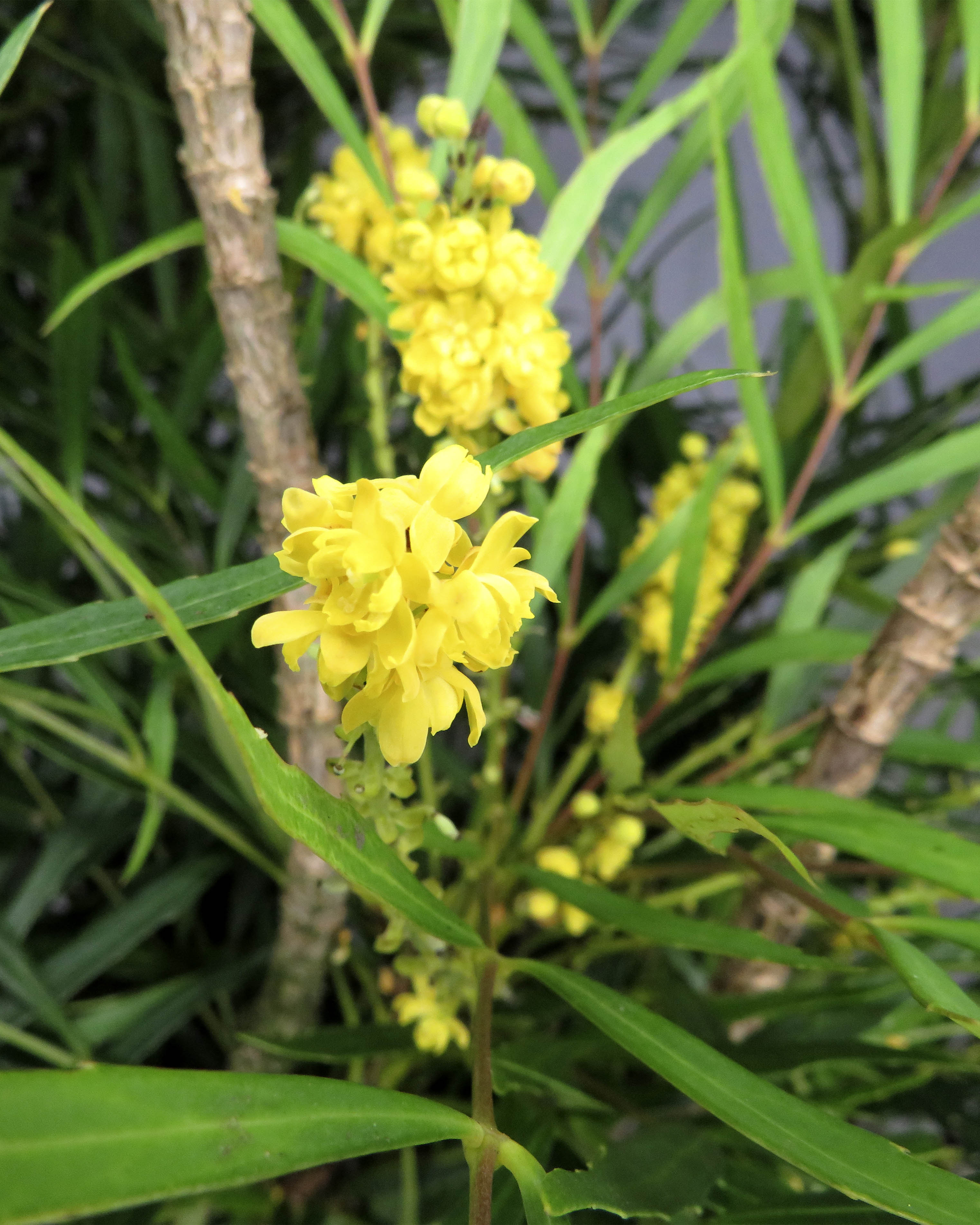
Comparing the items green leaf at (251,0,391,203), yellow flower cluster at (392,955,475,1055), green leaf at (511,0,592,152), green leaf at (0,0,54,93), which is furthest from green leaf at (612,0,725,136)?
yellow flower cluster at (392,955,475,1055)

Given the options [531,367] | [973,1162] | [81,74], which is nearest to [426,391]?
[531,367]

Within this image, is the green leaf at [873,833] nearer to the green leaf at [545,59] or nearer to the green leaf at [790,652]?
the green leaf at [790,652]

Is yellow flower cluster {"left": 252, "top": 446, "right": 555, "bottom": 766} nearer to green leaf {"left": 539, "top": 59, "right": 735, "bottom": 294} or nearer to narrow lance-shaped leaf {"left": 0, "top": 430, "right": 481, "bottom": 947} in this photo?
narrow lance-shaped leaf {"left": 0, "top": 430, "right": 481, "bottom": 947}

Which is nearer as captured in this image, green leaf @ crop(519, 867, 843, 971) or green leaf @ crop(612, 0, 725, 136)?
green leaf @ crop(519, 867, 843, 971)

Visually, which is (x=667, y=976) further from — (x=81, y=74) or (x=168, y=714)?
(x=81, y=74)

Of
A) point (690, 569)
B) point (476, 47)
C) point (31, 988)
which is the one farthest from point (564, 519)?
point (31, 988)
